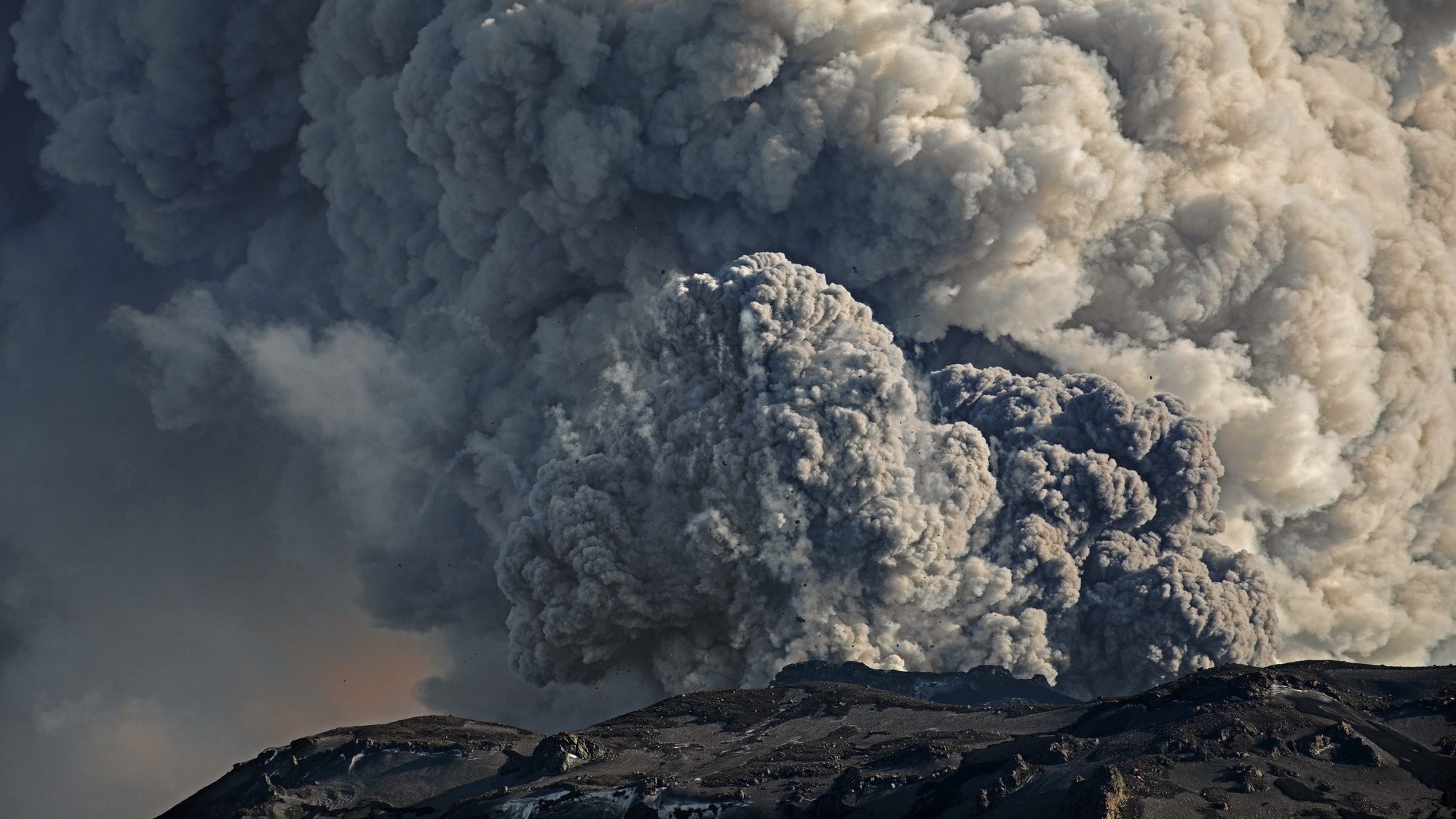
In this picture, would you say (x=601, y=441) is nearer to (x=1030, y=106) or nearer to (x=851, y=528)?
(x=851, y=528)

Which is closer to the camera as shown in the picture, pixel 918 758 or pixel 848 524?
pixel 918 758

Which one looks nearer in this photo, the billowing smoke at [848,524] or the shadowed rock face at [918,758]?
the shadowed rock face at [918,758]

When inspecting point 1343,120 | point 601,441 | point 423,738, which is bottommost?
point 423,738

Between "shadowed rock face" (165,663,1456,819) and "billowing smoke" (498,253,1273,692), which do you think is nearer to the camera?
"shadowed rock face" (165,663,1456,819)

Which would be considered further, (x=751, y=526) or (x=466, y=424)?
(x=466, y=424)

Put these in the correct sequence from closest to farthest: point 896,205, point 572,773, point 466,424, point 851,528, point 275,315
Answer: point 572,773 → point 851,528 → point 896,205 → point 466,424 → point 275,315

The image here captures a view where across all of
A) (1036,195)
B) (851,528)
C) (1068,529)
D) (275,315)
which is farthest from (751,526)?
(275,315)

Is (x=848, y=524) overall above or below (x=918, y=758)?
above

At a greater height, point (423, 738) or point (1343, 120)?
point (1343, 120)
